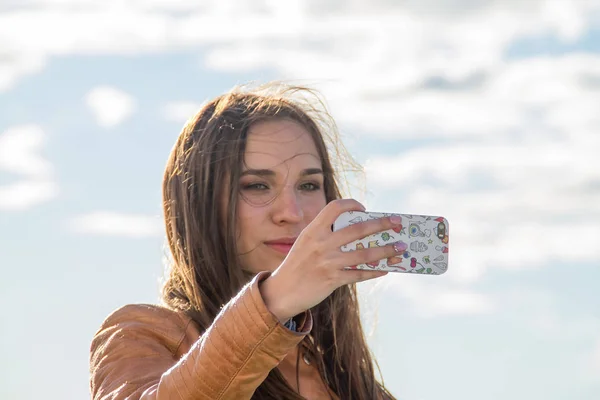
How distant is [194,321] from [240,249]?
0.51 meters

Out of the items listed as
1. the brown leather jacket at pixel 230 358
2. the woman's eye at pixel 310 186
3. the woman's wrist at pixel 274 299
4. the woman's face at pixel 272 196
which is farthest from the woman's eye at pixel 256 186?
the woman's wrist at pixel 274 299

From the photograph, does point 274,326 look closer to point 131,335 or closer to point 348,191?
point 131,335

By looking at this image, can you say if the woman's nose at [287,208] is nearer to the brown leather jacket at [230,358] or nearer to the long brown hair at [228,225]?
the long brown hair at [228,225]

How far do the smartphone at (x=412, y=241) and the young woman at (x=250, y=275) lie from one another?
5cm

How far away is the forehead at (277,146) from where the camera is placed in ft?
18.5

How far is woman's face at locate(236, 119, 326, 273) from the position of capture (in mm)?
5508

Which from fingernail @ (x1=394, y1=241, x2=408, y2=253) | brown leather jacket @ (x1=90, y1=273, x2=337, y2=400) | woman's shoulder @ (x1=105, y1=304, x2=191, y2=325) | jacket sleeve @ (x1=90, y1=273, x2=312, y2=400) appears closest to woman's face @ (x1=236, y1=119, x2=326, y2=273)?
woman's shoulder @ (x1=105, y1=304, x2=191, y2=325)

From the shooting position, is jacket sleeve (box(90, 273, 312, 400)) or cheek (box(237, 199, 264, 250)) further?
cheek (box(237, 199, 264, 250))

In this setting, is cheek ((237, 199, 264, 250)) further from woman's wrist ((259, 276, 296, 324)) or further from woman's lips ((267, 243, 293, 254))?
woman's wrist ((259, 276, 296, 324))

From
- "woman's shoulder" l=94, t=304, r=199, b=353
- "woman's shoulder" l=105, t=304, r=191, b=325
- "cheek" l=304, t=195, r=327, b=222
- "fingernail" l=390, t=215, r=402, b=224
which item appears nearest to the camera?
"fingernail" l=390, t=215, r=402, b=224

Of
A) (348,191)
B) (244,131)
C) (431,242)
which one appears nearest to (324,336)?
(348,191)

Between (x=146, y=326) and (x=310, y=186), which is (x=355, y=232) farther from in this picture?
(x=310, y=186)

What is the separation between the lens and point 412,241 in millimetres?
4090

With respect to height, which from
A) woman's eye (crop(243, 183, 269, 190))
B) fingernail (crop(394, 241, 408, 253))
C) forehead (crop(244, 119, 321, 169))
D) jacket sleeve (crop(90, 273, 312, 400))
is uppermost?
forehead (crop(244, 119, 321, 169))
